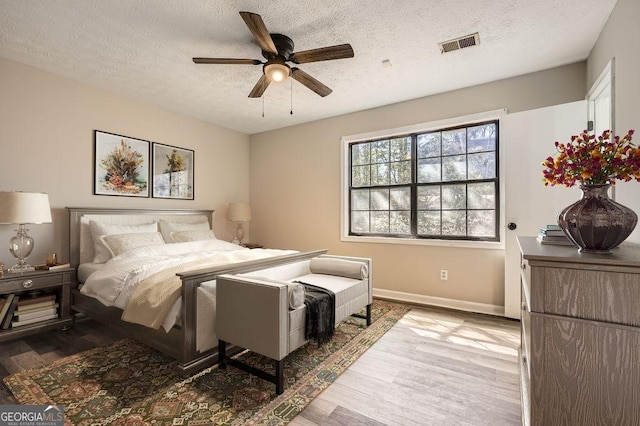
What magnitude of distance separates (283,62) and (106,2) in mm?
1275

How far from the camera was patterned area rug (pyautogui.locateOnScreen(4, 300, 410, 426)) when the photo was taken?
1704mm

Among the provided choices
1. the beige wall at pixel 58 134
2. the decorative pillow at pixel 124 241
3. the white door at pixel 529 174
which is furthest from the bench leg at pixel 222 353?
the white door at pixel 529 174

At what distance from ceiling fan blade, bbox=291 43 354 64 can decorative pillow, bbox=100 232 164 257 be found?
98.0 inches

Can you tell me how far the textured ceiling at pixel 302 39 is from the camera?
7.12 feet

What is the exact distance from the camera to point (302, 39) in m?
2.55

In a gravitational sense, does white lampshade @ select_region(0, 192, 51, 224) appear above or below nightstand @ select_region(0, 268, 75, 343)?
above

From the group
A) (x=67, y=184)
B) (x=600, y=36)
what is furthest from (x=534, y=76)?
(x=67, y=184)

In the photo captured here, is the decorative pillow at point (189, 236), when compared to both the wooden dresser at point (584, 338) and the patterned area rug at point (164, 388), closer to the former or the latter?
the patterned area rug at point (164, 388)

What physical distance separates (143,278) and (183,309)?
63cm

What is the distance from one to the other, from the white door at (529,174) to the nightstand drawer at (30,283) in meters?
4.55

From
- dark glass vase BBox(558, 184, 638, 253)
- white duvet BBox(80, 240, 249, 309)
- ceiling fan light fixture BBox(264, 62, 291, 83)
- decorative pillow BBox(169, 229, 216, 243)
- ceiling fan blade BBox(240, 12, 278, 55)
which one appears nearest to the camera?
dark glass vase BBox(558, 184, 638, 253)

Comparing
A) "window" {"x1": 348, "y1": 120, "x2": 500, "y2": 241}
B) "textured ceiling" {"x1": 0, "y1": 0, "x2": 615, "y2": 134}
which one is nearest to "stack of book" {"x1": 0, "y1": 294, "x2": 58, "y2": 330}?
"textured ceiling" {"x1": 0, "y1": 0, "x2": 615, "y2": 134}

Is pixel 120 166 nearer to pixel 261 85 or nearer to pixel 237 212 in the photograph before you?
pixel 237 212

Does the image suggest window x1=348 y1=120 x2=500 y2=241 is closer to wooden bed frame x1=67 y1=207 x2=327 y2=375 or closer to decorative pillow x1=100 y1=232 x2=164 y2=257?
wooden bed frame x1=67 y1=207 x2=327 y2=375
